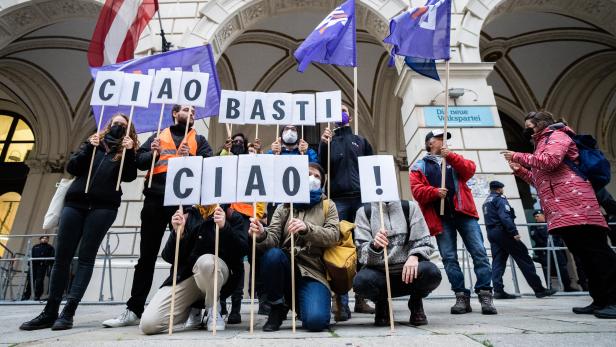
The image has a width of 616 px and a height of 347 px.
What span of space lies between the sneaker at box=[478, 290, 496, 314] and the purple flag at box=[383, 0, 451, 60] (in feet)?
8.72

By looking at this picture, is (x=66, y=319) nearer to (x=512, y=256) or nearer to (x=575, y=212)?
(x=575, y=212)

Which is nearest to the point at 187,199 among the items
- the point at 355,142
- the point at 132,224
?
the point at 355,142

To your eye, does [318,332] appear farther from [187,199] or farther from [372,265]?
[187,199]

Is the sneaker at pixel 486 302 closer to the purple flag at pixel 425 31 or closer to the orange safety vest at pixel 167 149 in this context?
the purple flag at pixel 425 31

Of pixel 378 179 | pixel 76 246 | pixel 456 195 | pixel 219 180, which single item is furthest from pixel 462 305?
pixel 76 246

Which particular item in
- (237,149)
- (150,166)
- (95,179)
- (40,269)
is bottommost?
(40,269)

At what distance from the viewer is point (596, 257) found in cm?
300

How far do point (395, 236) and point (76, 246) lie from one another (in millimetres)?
2555

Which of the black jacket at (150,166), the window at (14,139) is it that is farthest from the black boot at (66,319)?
the window at (14,139)

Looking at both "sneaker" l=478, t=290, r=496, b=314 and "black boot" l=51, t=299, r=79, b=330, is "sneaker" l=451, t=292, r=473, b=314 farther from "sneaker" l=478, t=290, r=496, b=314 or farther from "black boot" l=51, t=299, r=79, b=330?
"black boot" l=51, t=299, r=79, b=330

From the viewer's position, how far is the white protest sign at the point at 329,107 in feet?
13.4

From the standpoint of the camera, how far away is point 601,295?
9.79 feet

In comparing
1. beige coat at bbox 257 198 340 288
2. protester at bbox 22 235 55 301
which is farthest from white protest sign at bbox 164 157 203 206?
protester at bbox 22 235 55 301

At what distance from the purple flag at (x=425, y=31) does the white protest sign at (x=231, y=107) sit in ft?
6.81
